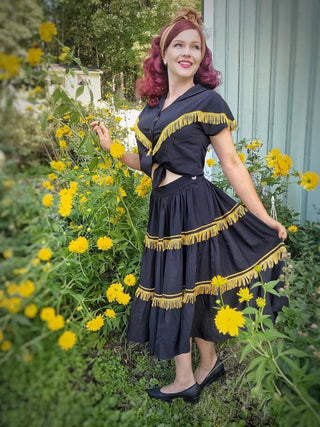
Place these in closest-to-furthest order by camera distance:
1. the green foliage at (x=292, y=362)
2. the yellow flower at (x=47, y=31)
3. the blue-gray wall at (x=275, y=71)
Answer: the yellow flower at (x=47, y=31), the green foliage at (x=292, y=362), the blue-gray wall at (x=275, y=71)

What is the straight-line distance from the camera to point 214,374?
1.75 m

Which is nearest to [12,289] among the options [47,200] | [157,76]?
[47,200]

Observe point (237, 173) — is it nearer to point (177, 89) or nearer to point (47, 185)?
point (177, 89)

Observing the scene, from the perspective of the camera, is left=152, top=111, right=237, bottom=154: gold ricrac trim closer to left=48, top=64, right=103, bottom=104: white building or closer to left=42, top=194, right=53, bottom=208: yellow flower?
left=48, top=64, right=103, bottom=104: white building

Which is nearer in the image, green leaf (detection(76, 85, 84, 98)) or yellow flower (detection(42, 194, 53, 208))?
yellow flower (detection(42, 194, 53, 208))

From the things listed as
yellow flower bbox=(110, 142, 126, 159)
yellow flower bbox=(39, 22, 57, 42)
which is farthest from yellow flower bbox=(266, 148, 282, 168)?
yellow flower bbox=(39, 22, 57, 42)

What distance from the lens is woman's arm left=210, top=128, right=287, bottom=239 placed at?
1503mm

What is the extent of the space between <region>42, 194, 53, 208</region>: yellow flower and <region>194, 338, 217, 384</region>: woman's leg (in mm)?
1078

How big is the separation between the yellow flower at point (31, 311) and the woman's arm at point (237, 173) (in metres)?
0.98

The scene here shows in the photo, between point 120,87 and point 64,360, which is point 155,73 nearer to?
point 120,87

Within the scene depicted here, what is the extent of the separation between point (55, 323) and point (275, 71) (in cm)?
241

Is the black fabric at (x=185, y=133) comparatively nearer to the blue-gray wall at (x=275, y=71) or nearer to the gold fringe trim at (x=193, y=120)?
the gold fringe trim at (x=193, y=120)

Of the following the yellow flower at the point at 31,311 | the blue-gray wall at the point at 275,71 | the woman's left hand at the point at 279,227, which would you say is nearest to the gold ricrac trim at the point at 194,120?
the woman's left hand at the point at 279,227

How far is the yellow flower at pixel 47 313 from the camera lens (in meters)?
0.81
